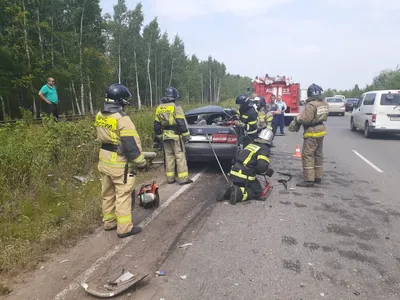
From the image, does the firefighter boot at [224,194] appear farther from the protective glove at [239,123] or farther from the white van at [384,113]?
the white van at [384,113]

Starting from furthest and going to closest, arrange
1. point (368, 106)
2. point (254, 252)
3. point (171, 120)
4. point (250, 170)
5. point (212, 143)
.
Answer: point (368, 106)
point (212, 143)
point (171, 120)
point (250, 170)
point (254, 252)

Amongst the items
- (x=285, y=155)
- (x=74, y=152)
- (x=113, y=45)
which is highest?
(x=113, y=45)

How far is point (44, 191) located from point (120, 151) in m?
1.98

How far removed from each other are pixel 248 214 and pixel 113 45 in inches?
1643

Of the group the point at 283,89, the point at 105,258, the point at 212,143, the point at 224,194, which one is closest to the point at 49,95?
the point at 212,143

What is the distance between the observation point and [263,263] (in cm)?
339

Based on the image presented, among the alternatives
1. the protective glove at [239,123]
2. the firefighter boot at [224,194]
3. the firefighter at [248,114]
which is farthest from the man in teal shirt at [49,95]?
the firefighter boot at [224,194]

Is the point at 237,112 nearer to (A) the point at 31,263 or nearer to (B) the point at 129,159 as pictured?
(B) the point at 129,159

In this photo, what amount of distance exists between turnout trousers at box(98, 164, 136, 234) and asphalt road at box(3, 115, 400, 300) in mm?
180

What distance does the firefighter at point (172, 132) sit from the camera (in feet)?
20.7

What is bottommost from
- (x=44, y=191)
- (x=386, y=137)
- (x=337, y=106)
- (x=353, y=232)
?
(x=386, y=137)

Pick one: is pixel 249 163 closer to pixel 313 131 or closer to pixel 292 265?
pixel 313 131

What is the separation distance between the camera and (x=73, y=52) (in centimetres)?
2900

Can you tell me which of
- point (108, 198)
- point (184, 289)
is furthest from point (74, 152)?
point (184, 289)
